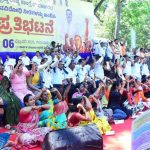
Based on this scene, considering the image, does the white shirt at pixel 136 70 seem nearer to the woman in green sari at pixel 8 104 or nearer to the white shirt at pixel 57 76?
the white shirt at pixel 57 76

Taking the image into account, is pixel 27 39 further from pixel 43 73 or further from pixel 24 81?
pixel 24 81

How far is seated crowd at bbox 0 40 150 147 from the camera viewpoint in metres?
5.15

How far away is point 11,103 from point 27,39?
2237 mm

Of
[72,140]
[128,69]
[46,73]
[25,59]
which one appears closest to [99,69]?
[128,69]

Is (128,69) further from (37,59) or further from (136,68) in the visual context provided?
(37,59)

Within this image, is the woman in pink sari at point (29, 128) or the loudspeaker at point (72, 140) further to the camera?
the woman in pink sari at point (29, 128)

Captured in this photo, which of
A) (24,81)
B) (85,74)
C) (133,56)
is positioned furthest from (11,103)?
(133,56)

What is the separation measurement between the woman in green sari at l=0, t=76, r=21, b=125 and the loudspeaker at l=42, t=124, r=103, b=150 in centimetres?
210

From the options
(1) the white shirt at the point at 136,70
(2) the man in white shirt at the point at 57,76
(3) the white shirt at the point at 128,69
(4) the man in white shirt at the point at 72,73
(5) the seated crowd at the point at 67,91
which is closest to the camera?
(5) the seated crowd at the point at 67,91

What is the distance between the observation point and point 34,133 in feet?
15.6

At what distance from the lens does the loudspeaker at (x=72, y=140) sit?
145 inches

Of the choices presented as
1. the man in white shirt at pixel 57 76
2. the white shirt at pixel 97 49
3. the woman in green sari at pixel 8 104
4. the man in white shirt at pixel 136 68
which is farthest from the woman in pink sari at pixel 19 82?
the man in white shirt at pixel 136 68

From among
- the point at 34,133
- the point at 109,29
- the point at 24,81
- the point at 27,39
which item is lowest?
the point at 34,133

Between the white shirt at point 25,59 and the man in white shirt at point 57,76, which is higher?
the white shirt at point 25,59
